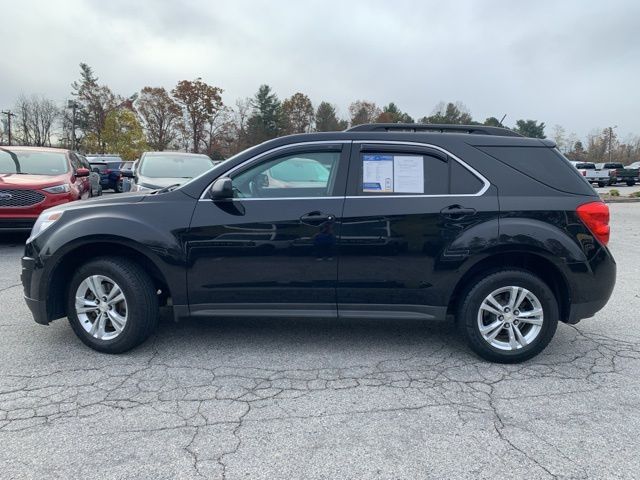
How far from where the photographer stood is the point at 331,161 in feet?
12.7

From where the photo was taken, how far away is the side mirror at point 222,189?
12.0 feet

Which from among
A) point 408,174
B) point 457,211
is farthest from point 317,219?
point 457,211

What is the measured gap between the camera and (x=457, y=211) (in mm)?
3676

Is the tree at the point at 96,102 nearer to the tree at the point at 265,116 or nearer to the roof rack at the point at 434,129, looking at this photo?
the tree at the point at 265,116

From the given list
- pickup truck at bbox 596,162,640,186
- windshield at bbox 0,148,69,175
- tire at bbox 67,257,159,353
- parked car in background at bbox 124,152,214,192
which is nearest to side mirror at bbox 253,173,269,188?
tire at bbox 67,257,159,353

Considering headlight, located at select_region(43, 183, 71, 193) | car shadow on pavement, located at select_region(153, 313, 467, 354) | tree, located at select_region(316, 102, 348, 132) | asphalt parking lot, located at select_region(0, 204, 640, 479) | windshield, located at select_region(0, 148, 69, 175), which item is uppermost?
tree, located at select_region(316, 102, 348, 132)

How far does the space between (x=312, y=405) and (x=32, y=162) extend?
8.55 metres

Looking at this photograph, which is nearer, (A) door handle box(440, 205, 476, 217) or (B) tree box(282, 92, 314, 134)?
(A) door handle box(440, 205, 476, 217)

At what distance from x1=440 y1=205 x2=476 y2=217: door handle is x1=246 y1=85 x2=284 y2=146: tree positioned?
5555 cm

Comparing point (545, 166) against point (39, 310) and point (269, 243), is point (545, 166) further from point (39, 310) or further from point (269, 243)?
point (39, 310)

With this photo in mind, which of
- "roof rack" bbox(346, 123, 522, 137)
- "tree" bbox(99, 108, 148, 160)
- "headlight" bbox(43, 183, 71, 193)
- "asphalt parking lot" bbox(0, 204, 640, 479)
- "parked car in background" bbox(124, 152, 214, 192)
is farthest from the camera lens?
"tree" bbox(99, 108, 148, 160)

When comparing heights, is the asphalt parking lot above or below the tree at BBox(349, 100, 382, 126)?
below

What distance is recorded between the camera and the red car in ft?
25.8

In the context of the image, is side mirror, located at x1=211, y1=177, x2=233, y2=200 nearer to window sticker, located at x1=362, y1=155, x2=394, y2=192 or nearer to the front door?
the front door
